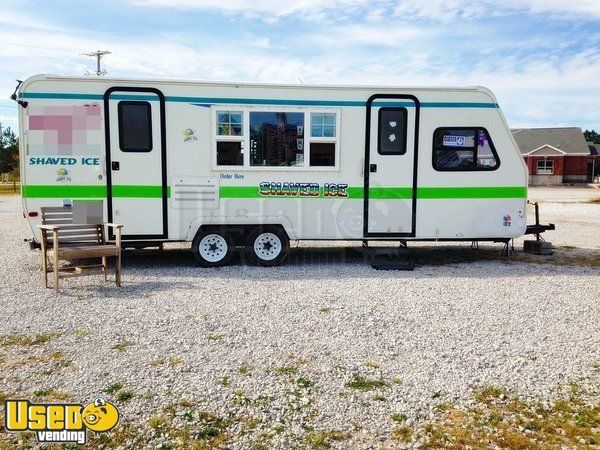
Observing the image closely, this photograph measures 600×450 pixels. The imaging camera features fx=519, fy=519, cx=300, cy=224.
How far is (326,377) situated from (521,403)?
1.43m

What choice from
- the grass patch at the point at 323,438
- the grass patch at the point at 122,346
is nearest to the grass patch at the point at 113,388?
the grass patch at the point at 122,346

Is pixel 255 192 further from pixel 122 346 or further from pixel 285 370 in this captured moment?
pixel 285 370

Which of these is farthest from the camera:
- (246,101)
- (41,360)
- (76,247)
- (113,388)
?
(246,101)

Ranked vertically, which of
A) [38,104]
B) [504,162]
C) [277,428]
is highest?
[38,104]

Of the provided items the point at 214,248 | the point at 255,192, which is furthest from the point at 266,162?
the point at 214,248

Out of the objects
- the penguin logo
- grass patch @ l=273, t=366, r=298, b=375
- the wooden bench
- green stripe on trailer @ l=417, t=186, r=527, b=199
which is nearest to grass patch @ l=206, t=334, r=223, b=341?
grass patch @ l=273, t=366, r=298, b=375

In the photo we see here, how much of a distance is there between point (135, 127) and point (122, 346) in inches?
168

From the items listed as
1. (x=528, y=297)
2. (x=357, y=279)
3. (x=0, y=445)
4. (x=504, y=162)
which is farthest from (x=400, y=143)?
(x=0, y=445)

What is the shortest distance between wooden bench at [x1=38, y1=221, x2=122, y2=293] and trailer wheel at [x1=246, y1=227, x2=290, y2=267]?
2156mm

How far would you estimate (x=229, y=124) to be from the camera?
320 inches

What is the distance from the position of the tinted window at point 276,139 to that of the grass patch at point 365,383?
15.6ft

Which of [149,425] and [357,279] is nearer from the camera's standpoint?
[149,425]

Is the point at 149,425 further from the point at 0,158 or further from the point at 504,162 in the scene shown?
the point at 0,158

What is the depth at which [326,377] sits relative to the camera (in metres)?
4.10
